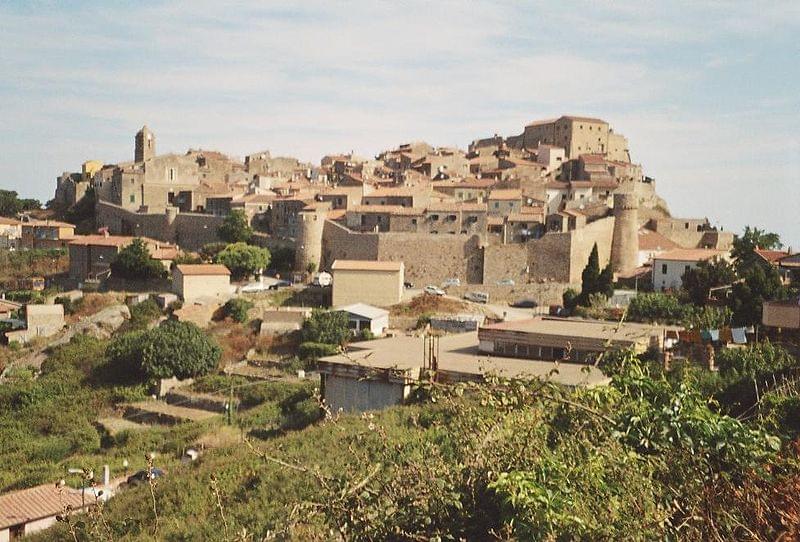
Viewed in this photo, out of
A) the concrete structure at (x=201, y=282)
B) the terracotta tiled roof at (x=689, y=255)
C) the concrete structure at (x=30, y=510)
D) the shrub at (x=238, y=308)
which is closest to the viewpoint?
the concrete structure at (x=30, y=510)

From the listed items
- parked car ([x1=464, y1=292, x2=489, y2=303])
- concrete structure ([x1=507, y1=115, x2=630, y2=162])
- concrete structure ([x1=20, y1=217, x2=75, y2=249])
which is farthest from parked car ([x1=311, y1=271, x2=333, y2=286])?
concrete structure ([x1=507, y1=115, x2=630, y2=162])

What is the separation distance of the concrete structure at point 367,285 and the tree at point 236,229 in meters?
9.56

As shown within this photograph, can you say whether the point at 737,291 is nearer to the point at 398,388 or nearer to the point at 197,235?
the point at 398,388

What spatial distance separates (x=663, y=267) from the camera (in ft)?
102

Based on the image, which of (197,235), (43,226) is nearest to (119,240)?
(197,235)

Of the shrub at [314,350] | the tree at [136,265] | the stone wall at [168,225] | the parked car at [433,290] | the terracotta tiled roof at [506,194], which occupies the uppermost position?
the terracotta tiled roof at [506,194]

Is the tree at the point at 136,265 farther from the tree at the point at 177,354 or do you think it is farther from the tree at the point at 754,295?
the tree at the point at 754,295

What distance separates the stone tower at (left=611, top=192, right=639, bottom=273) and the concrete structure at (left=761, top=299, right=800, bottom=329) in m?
16.5

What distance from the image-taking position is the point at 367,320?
2786cm

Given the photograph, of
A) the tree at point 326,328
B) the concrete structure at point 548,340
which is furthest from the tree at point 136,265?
the concrete structure at point 548,340

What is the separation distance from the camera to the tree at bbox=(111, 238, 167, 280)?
35.2 meters

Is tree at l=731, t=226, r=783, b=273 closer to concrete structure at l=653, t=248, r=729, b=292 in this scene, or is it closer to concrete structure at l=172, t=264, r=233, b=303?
concrete structure at l=653, t=248, r=729, b=292

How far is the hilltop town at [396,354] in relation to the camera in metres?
4.09

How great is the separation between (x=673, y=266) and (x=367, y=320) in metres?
12.6
